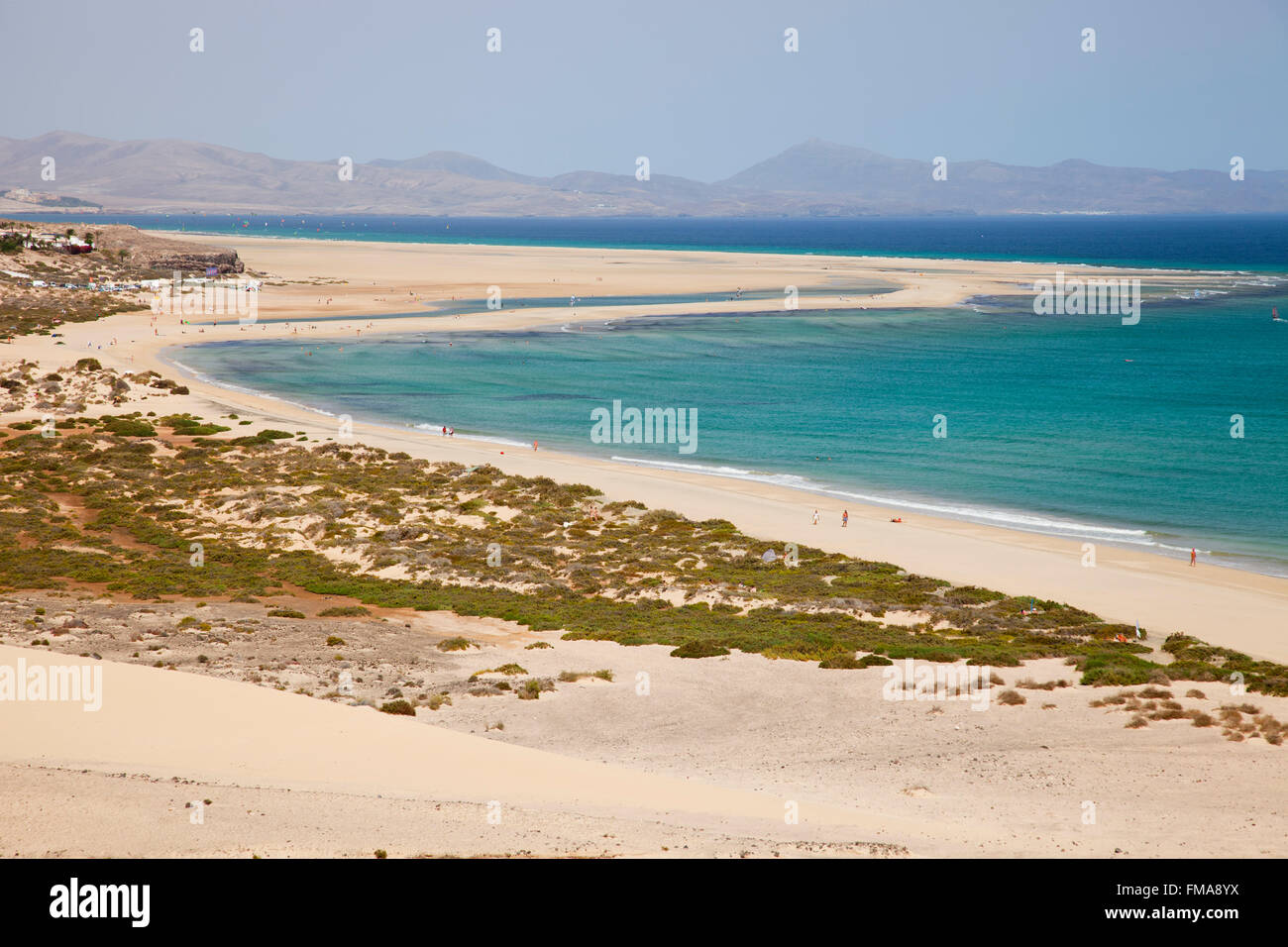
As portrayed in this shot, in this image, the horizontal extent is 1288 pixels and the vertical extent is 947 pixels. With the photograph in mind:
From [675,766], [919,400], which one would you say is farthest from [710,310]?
[675,766]

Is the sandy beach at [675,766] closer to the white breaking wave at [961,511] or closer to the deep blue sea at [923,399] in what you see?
the white breaking wave at [961,511]

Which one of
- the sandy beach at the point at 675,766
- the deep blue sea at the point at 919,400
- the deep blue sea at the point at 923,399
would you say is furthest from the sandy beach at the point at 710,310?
the deep blue sea at the point at 923,399

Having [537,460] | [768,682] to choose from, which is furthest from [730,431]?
[768,682]

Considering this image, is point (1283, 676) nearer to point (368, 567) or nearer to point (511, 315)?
point (368, 567)

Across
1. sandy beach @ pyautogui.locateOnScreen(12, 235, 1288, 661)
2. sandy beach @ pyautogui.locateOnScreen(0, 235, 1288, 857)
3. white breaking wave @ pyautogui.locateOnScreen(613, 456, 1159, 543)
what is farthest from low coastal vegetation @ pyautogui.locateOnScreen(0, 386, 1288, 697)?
white breaking wave @ pyautogui.locateOnScreen(613, 456, 1159, 543)

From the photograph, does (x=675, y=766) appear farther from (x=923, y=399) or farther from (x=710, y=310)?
(x=710, y=310)
